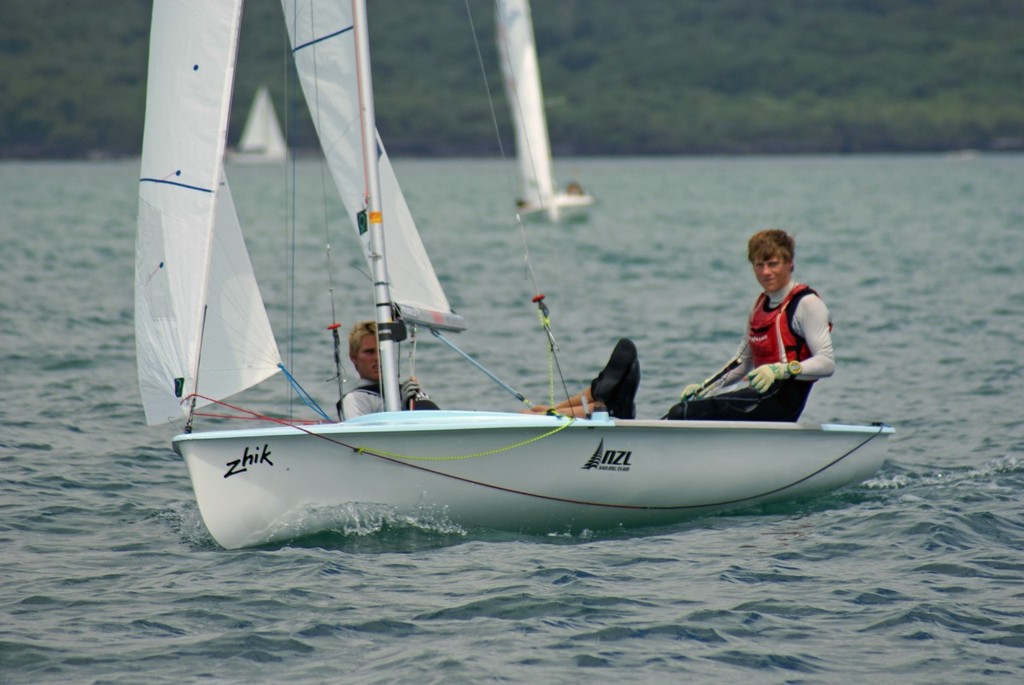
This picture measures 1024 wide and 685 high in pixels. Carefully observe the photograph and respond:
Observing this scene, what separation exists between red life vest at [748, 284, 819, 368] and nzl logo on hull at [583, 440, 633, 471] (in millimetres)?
1269

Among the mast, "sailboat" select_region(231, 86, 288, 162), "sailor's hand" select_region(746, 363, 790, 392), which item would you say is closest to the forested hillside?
"sailboat" select_region(231, 86, 288, 162)

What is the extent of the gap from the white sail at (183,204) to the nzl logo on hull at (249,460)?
1.83ft

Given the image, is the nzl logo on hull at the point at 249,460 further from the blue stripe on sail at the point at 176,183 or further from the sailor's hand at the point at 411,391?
A: the blue stripe on sail at the point at 176,183

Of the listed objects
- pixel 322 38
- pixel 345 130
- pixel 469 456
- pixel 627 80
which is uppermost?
pixel 627 80

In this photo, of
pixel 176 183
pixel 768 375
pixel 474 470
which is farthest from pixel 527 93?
pixel 474 470

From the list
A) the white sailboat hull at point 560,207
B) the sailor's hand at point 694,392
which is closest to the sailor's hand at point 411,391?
the sailor's hand at point 694,392

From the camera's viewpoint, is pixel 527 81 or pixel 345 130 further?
pixel 527 81

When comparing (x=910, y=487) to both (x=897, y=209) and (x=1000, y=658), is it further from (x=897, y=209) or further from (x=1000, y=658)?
(x=897, y=209)

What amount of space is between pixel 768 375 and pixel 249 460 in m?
3.08

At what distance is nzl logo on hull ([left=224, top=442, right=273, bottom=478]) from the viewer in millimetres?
7453

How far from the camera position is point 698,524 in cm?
836

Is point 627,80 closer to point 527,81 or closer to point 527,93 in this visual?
point 527,93

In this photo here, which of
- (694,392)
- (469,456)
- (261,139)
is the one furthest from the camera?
(261,139)

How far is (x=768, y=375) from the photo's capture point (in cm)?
820
